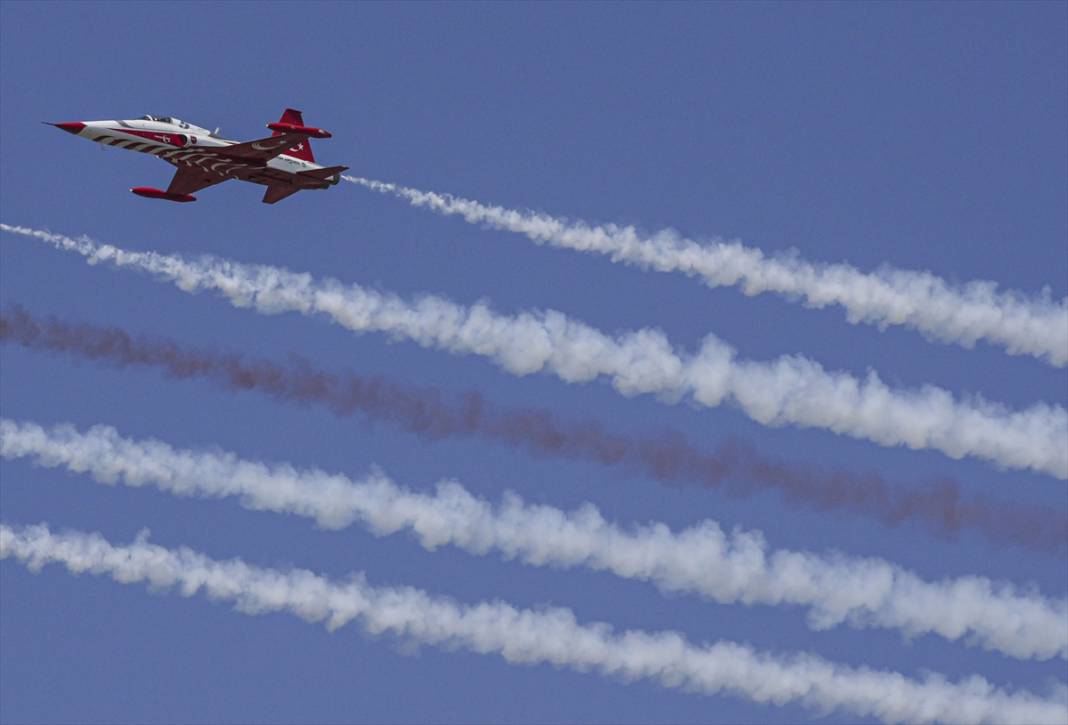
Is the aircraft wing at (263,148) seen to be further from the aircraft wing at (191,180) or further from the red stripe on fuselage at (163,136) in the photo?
the aircraft wing at (191,180)

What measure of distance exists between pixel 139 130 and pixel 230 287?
592 centimetres

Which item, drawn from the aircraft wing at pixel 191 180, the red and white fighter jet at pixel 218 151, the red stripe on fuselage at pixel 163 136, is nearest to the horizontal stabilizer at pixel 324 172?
the red and white fighter jet at pixel 218 151

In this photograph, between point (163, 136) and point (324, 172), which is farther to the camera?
point (324, 172)

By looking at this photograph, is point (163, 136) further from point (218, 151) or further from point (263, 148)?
point (263, 148)

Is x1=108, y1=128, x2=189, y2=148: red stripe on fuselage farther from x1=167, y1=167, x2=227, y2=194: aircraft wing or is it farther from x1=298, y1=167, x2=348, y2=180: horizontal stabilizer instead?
x1=298, y1=167, x2=348, y2=180: horizontal stabilizer

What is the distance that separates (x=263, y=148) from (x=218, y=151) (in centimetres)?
169

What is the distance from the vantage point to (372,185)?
2299 inches

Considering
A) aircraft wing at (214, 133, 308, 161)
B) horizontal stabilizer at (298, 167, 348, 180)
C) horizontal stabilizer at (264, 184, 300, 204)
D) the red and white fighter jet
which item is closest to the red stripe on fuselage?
the red and white fighter jet

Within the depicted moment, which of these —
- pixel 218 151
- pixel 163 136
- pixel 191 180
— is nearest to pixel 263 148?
pixel 218 151

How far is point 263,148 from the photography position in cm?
5650

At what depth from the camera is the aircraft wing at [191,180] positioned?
194 feet

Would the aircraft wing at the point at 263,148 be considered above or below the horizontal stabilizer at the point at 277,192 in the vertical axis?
above

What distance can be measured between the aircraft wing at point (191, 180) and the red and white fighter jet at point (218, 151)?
0.42ft

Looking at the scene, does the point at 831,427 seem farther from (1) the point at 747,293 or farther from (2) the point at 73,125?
(2) the point at 73,125
